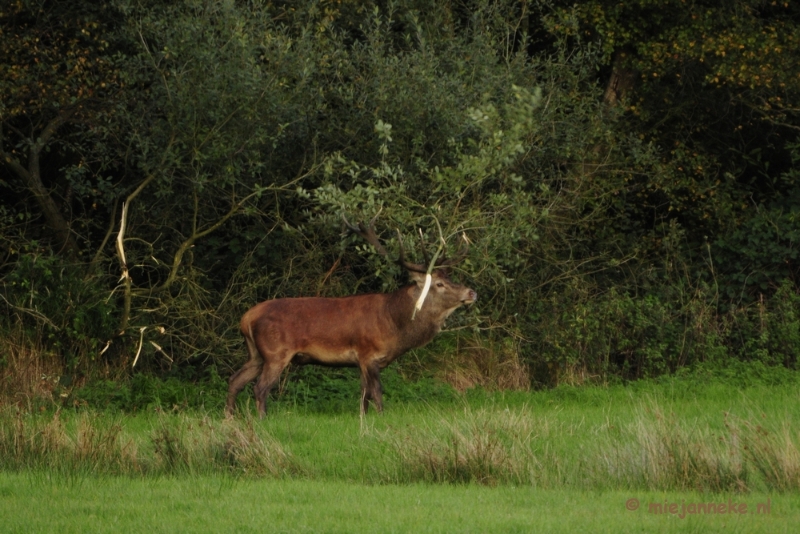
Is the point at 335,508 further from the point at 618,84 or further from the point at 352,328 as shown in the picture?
the point at 618,84

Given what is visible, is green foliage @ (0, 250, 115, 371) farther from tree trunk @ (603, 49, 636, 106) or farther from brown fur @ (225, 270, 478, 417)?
tree trunk @ (603, 49, 636, 106)

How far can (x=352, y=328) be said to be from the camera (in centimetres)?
1397

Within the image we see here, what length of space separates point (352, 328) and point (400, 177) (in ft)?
9.58

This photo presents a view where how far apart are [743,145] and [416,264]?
848 cm

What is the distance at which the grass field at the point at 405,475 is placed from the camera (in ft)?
26.2

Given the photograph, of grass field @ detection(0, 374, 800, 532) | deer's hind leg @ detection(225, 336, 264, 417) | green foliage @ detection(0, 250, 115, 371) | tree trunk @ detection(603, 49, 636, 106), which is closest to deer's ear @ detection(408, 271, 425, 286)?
deer's hind leg @ detection(225, 336, 264, 417)

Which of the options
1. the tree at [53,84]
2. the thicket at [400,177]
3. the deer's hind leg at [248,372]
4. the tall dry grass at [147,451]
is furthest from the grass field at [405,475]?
the tree at [53,84]

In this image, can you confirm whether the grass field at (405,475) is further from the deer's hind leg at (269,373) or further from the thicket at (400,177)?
the thicket at (400,177)

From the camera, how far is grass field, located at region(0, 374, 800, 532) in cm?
798

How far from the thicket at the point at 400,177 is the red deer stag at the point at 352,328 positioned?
2.15 feet

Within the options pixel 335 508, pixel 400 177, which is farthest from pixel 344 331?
pixel 335 508

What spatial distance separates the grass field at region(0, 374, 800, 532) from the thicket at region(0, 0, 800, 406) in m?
3.80

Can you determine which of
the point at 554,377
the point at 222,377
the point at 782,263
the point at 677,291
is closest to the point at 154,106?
the point at 222,377

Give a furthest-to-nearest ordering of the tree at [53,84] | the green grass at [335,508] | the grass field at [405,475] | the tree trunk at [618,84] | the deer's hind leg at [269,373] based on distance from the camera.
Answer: the tree trunk at [618,84], the tree at [53,84], the deer's hind leg at [269,373], the grass field at [405,475], the green grass at [335,508]
